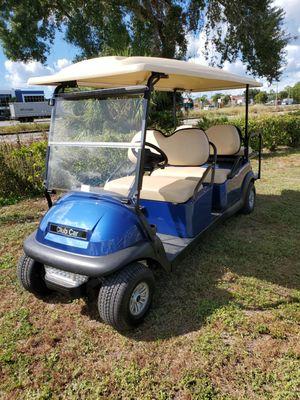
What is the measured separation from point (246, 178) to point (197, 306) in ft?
7.44

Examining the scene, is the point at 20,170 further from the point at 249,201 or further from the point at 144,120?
the point at 144,120

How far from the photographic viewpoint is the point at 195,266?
3.04 meters

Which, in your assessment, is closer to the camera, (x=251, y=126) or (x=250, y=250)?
(x=250, y=250)

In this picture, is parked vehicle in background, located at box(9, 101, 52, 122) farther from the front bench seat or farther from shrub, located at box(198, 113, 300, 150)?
the front bench seat

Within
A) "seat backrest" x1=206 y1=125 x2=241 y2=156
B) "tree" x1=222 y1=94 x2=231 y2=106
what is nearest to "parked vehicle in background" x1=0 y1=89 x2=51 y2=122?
"seat backrest" x1=206 y1=125 x2=241 y2=156

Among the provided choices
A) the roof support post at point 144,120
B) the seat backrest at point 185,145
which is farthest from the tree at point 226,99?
the roof support post at point 144,120

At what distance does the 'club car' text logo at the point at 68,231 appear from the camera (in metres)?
2.11

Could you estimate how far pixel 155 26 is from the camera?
407 inches

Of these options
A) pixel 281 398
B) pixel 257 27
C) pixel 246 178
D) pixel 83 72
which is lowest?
pixel 281 398

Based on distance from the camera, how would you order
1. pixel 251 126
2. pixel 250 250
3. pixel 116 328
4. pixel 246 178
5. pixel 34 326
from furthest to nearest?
1. pixel 251 126
2. pixel 246 178
3. pixel 250 250
4. pixel 34 326
5. pixel 116 328

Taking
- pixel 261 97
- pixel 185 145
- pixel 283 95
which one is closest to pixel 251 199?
pixel 185 145

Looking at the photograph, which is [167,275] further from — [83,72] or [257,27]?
[257,27]

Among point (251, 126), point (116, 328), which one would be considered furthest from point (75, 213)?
point (251, 126)

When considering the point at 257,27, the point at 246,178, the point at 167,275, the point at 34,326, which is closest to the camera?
the point at 34,326
